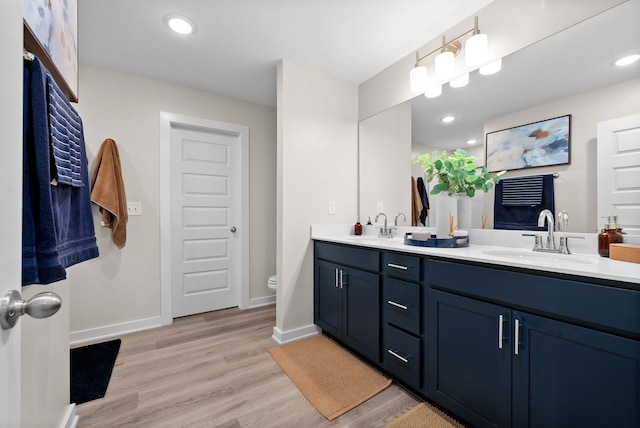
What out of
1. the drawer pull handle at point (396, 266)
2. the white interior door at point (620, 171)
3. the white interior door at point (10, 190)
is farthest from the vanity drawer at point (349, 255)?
the white interior door at point (10, 190)

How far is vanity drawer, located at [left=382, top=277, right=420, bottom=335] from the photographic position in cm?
156

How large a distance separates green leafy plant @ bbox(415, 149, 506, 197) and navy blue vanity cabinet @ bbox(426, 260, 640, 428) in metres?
0.65

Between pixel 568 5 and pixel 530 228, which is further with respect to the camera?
pixel 530 228

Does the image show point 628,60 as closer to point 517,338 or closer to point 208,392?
point 517,338

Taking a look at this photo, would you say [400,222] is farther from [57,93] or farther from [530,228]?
[57,93]

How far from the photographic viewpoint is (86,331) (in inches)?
92.8

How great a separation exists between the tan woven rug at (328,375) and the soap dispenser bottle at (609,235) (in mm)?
1352

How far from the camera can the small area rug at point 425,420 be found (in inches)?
54.6

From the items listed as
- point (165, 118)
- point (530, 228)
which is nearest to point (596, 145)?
point (530, 228)

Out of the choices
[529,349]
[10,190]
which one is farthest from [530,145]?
[10,190]

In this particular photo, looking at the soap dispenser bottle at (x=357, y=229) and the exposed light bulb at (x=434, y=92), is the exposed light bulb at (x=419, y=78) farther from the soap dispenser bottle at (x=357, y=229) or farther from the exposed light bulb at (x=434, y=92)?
the soap dispenser bottle at (x=357, y=229)

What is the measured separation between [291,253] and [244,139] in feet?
4.99

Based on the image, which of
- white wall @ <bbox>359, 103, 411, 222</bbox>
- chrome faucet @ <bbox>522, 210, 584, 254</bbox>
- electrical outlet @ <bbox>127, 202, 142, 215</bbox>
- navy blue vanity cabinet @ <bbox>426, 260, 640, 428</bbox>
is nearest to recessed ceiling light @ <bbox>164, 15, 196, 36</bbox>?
electrical outlet @ <bbox>127, 202, 142, 215</bbox>

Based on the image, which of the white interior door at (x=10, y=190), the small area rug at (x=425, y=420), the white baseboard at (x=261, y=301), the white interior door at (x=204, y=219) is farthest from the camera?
the white baseboard at (x=261, y=301)
